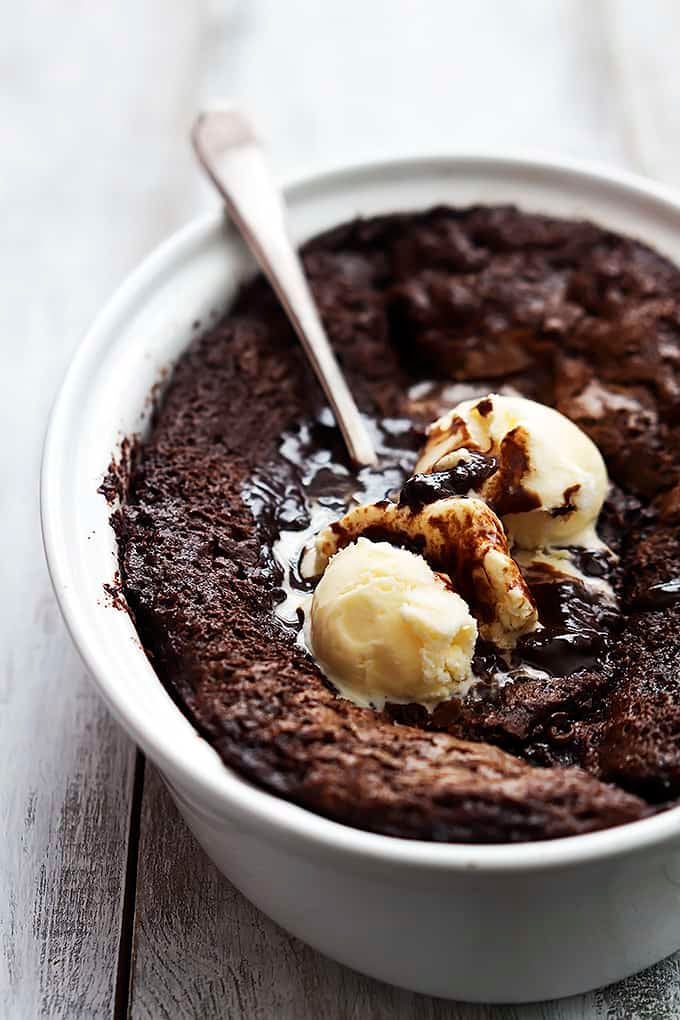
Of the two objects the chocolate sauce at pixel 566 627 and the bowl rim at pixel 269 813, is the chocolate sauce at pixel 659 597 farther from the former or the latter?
the bowl rim at pixel 269 813

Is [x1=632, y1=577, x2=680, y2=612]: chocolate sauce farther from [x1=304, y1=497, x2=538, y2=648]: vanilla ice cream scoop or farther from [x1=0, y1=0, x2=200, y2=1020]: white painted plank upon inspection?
[x1=0, y1=0, x2=200, y2=1020]: white painted plank

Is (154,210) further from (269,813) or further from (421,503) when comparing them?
(269,813)

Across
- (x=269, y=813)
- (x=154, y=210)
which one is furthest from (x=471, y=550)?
(x=154, y=210)

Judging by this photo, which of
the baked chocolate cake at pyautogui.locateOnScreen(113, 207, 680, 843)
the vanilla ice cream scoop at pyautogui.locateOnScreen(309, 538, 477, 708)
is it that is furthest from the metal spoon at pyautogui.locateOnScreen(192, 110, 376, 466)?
the vanilla ice cream scoop at pyautogui.locateOnScreen(309, 538, 477, 708)

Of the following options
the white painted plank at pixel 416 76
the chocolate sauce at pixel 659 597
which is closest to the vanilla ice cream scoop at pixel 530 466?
the chocolate sauce at pixel 659 597

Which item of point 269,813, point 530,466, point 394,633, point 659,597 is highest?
point 269,813

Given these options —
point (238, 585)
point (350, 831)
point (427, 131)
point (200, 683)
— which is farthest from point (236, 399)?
point (427, 131)
